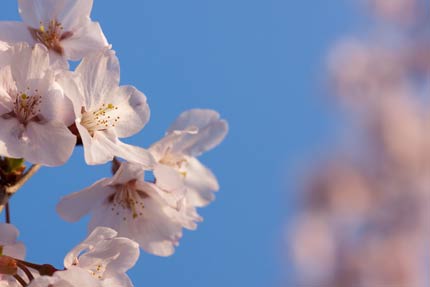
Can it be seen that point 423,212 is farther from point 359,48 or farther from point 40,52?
point 40,52

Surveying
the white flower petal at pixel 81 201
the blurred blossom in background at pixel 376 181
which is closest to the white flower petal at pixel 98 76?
the white flower petal at pixel 81 201

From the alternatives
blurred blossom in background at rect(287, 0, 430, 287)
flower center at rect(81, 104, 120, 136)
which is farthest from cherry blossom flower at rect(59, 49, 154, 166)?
blurred blossom in background at rect(287, 0, 430, 287)

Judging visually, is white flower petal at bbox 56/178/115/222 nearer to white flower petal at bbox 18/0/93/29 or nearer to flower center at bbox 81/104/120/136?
flower center at bbox 81/104/120/136

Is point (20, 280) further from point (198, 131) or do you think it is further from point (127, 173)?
point (198, 131)

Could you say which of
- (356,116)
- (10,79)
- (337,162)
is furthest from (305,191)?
(10,79)

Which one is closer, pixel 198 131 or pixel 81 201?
pixel 81 201


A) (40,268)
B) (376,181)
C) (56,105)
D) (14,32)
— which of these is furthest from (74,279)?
(376,181)
